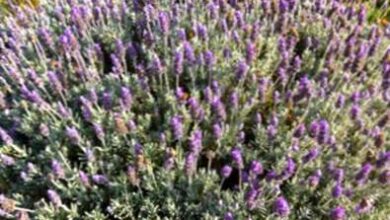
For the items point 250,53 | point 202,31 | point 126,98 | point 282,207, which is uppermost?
point 202,31

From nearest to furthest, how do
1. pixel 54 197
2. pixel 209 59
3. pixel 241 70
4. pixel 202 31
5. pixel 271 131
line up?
pixel 54 197 < pixel 271 131 < pixel 241 70 < pixel 209 59 < pixel 202 31

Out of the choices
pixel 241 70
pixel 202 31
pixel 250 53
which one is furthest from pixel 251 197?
pixel 202 31

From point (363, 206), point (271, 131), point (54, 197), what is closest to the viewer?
point (54, 197)

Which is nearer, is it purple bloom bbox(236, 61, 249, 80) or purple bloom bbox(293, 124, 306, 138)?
purple bloom bbox(293, 124, 306, 138)

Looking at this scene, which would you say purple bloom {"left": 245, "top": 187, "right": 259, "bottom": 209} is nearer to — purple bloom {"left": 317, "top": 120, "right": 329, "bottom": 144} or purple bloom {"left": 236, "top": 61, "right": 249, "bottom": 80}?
purple bloom {"left": 317, "top": 120, "right": 329, "bottom": 144}

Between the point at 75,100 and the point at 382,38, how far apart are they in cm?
164

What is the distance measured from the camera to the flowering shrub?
2262mm

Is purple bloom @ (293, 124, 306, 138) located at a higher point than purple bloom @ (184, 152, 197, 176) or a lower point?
higher

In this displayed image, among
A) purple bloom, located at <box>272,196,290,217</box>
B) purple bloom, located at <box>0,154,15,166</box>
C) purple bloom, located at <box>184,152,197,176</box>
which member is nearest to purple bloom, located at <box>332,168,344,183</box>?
purple bloom, located at <box>272,196,290,217</box>

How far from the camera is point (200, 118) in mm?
2332

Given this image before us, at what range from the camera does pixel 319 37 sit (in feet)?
9.80

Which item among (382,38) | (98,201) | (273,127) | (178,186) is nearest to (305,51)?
(382,38)

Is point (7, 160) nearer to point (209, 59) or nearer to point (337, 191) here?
point (209, 59)

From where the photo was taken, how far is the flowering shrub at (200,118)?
2.26m
